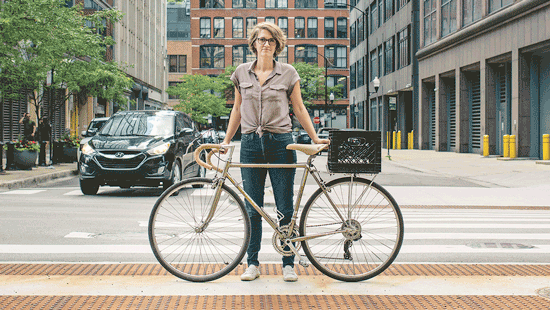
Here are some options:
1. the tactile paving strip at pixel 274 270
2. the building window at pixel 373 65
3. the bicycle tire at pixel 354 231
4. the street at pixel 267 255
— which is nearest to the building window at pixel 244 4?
the building window at pixel 373 65

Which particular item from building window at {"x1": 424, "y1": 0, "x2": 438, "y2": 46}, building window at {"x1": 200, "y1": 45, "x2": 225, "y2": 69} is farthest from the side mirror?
building window at {"x1": 200, "y1": 45, "x2": 225, "y2": 69}

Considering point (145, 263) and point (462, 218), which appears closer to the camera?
point (145, 263)

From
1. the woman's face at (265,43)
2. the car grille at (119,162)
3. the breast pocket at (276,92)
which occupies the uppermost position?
the woman's face at (265,43)

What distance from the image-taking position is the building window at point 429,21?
38088 millimetres

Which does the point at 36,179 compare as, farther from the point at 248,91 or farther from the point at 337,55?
the point at 337,55

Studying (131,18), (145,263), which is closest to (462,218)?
(145,263)

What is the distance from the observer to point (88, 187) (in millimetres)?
12906

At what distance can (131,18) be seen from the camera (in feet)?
172

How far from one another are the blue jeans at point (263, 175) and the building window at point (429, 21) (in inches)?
1388

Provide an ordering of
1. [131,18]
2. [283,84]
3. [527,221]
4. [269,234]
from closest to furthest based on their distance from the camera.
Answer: [283,84] < [269,234] < [527,221] < [131,18]

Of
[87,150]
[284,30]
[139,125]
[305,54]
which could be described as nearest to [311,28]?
[305,54]

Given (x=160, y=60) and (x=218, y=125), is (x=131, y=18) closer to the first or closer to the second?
(x=160, y=60)

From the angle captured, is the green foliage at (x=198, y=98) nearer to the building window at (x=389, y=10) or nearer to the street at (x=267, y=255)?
the building window at (x=389, y=10)

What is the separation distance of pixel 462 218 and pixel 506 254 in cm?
305
